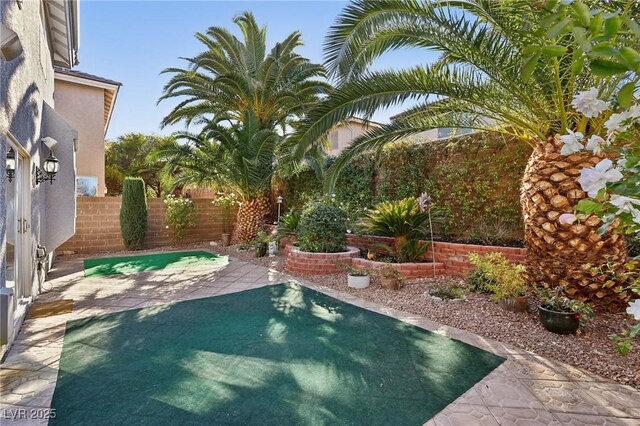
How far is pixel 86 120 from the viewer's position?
16609 millimetres

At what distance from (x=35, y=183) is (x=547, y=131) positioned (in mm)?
9536

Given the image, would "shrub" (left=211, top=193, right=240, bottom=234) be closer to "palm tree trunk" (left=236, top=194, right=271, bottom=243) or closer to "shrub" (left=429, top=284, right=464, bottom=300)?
"palm tree trunk" (left=236, top=194, right=271, bottom=243)

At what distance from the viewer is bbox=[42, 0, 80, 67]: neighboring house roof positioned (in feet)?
25.8

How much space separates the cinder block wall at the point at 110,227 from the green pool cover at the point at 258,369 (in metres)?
8.99

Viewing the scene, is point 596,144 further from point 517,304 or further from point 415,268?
point 415,268

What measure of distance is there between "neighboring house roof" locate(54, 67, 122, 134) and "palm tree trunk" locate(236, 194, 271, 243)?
398 inches

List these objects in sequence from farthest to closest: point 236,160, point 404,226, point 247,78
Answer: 1. point 236,160
2. point 247,78
3. point 404,226

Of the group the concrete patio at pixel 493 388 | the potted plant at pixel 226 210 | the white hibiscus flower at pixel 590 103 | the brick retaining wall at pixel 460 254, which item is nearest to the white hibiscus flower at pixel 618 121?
the white hibiscus flower at pixel 590 103

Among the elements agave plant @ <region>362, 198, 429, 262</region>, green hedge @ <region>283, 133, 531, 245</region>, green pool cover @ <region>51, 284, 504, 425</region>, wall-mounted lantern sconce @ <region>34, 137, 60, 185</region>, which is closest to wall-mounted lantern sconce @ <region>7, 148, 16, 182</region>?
wall-mounted lantern sconce @ <region>34, 137, 60, 185</region>

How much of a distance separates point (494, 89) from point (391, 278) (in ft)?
13.9

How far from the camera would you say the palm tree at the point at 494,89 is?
5.11 m

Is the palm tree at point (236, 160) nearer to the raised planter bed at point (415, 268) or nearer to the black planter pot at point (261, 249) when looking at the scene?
the black planter pot at point (261, 249)

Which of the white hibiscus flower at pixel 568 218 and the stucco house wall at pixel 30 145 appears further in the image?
the stucco house wall at pixel 30 145

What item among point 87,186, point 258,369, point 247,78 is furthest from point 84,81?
point 258,369
